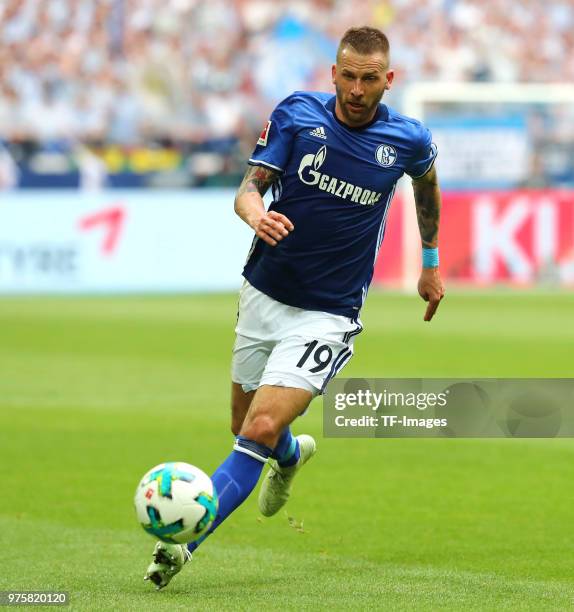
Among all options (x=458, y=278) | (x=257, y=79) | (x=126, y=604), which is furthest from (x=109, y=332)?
(x=126, y=604)

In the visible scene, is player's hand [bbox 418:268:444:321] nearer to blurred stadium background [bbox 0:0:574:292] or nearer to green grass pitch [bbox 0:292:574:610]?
green grass pitch [bbox 0:292:574:610]

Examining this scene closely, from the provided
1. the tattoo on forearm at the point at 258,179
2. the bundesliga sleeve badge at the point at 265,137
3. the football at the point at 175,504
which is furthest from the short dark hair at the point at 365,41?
the football at the point at 175,504

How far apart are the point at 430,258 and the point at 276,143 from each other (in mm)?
1223

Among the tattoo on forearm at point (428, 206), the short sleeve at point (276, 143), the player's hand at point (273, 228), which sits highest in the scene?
the short sleeve at point (276, 143)

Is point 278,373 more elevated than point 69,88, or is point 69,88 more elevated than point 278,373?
point 278,373

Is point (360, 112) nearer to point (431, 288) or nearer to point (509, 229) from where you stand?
point (431, 288)

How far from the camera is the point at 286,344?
6.30 meters

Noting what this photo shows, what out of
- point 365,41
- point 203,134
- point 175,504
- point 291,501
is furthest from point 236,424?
point 203,134

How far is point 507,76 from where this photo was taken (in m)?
29.1

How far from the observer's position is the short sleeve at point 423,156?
649 centimetres

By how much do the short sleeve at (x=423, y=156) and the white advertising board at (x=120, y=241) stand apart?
55.4ft

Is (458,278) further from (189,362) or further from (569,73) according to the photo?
(189,362)

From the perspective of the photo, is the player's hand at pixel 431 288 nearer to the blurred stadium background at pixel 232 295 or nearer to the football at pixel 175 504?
the blurred stadium background at pixel 232 295

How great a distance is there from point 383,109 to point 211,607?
7.88ft
